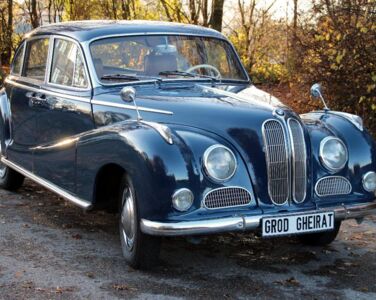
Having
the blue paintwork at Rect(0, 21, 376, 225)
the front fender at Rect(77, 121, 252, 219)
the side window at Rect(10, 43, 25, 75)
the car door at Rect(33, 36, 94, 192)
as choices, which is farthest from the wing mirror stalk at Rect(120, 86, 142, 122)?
the side window at Rect(10, 43, 25, 75)

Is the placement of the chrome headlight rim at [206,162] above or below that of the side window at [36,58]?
below

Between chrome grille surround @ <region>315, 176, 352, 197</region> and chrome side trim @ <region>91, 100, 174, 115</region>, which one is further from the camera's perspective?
chrome side trim @ <region>91, 100, 174, 115</region>

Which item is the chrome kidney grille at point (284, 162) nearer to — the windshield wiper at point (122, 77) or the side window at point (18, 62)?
the windshield wiper at point (122, 77)

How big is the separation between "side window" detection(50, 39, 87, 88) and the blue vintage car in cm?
2

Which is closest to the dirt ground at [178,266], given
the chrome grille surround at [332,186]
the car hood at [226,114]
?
the chrome grille surround at [332,186]

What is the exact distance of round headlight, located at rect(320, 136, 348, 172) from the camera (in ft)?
16.8

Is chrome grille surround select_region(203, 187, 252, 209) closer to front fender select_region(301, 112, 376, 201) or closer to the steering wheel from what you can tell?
front fender select_region(301, 112, 376, 201)

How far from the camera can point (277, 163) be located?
4.87m

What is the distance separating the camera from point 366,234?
6.28 meters

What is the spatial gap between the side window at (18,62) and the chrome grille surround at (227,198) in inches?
147

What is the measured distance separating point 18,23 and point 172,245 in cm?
1829

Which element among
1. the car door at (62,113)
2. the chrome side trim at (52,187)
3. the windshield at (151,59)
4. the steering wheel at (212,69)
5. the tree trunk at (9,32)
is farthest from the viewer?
the tree trunk at (9,32)

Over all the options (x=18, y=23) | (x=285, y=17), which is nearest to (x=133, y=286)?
(x=285, y=17)

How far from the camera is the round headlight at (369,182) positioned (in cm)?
520
